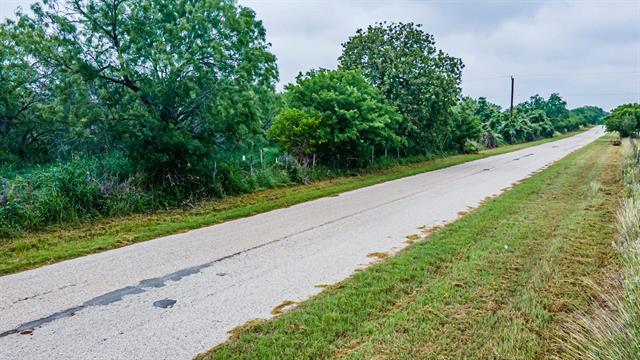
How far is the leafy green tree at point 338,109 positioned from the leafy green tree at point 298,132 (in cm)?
5

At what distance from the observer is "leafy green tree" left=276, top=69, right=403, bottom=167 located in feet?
52.0

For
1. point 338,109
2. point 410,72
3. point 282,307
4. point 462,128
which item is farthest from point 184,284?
point 462,128

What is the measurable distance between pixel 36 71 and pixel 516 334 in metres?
12.3

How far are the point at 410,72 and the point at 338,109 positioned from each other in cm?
746

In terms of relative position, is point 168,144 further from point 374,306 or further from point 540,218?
point 540,218

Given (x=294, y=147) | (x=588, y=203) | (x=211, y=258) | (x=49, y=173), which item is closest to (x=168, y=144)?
(x=49, y=173)

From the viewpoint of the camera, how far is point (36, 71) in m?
10.5

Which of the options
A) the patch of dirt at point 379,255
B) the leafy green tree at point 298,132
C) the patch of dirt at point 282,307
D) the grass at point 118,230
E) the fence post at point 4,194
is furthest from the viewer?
the leafy green tree at point 298,132

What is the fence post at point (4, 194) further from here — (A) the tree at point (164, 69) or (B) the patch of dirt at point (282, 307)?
(B) the patch of dirt at point (282, 307)

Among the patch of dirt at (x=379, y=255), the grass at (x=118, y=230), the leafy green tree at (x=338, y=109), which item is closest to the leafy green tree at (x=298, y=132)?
the leafy green tree at (x=338, y=109)

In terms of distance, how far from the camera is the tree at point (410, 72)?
20922 millimetres

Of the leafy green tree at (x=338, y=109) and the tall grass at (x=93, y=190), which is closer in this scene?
the tall grass at (x=93, y=190)

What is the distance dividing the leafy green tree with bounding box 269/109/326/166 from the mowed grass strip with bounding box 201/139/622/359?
28.7 ft

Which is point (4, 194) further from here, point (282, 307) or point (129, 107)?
point (282, 307)
